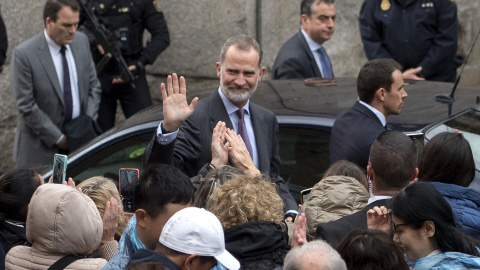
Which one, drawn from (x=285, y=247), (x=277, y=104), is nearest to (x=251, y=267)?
(x=285, y=247)

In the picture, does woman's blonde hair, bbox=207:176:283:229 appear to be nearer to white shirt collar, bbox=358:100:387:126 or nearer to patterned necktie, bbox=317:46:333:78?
white shirt collar, bbox=358:100:387:126

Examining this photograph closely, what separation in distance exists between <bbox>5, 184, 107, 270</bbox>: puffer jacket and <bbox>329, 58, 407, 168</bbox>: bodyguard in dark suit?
5.79ft

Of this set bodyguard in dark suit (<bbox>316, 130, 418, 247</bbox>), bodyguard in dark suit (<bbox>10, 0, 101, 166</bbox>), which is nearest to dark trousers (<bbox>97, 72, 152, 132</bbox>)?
bodyguard in dark suit (<bbox>10, 0, 101, 166</bbox>)

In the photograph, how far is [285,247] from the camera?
348cm

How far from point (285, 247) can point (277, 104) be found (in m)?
2.11

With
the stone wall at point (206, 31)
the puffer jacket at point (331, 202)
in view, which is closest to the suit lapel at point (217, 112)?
the puffer jacket at point (331, 202)

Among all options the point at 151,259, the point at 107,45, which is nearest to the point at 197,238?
the point at 151,259

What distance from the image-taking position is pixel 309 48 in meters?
6.98

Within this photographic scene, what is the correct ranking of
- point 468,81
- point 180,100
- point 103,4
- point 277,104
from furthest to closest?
1. point 468,81
2. point 103,4
3. point 277,104
4. point 180,100

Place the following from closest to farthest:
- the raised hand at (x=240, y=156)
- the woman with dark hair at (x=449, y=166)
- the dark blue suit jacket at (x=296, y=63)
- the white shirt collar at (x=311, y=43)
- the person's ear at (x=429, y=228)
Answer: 1. the person's ear at (x=429, y=228)
2. the woman with dark hair at (x=449, y=166)
3. the raised hand at (x=240, y=156)
4. the dark blue suit jacket at (x=296, y=63)
5. the white shirt collar at (x=311, y=43)

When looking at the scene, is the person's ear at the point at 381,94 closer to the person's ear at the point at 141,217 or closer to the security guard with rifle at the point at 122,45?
the person's ear at the point at 141,217

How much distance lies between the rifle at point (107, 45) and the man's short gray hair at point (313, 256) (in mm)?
5125

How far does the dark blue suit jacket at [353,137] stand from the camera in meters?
4.90

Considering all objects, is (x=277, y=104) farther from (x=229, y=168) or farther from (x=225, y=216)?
(x=225, y=216)
